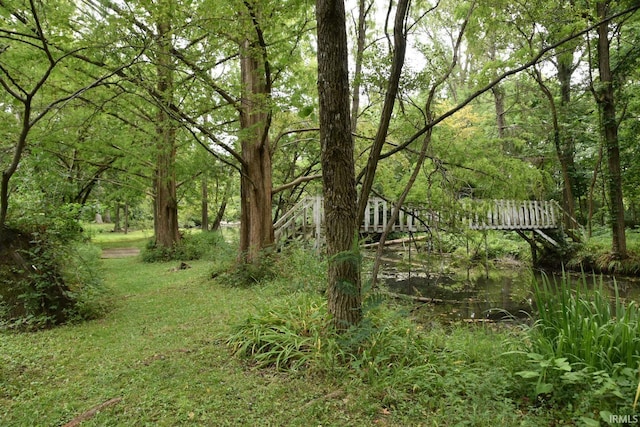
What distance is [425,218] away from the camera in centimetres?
513

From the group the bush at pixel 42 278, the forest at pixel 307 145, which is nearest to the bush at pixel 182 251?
the forest at pixel 307 145

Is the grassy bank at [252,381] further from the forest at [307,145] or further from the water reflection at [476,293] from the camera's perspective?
the water reflection at [476,293]

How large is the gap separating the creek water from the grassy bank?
2.57 m

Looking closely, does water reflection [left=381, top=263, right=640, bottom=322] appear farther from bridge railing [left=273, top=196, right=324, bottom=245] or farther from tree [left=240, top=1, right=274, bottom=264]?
tree [left=240, top=1, right=274, bottom=264]

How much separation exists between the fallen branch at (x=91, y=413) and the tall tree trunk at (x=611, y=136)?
11885mm

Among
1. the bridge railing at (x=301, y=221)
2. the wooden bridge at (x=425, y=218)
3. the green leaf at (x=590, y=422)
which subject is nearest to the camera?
the green leaf at (x=590, y=422)

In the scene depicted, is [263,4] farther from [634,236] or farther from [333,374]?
[634,236]

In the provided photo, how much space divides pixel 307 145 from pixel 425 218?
809 centimetres

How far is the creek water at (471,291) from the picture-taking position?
6770 mm

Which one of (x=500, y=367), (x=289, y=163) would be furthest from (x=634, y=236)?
(x=500, y=367)

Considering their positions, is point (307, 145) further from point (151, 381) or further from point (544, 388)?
point (544, 388)

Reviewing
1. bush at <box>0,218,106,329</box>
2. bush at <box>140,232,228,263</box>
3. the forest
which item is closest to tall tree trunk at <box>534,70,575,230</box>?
the forest

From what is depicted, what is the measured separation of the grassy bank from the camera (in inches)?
92.4

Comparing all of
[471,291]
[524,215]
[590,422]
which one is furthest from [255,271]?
[524,215]
